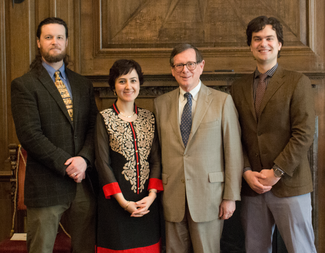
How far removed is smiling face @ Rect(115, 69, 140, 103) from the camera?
175 cm

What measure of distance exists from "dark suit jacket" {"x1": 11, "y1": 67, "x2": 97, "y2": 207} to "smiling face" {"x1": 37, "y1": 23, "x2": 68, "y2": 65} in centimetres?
9

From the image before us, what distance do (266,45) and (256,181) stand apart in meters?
0.84

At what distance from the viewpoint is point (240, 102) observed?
187 centimetres

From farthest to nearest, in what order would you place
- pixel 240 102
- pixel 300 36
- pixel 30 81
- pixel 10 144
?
1. pixel 300 36
2. pixel 10 144
3. pixel 240 102
4. pixel 30 81

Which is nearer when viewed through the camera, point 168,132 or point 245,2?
point 168,132

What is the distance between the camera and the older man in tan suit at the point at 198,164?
67.6 inches

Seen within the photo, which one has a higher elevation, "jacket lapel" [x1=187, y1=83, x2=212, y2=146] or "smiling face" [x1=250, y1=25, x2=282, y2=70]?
"smiling face" [x1=250, y1=25, x2=282, y2=70]

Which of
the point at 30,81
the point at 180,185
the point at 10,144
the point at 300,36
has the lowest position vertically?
the point at 180,185

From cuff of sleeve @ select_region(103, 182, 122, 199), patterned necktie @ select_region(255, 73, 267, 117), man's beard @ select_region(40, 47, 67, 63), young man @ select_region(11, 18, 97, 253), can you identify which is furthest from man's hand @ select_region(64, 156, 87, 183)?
patterned necktie @ select_region(255, 73, 267, 117)

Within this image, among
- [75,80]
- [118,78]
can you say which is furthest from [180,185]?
[75,80]

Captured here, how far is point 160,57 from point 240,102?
0.91 metres

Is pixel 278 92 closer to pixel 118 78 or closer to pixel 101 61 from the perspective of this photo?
pixel 118 78

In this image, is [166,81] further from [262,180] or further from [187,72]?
[262,180]

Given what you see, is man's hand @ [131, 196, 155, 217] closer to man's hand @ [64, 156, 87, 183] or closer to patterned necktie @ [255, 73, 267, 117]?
man's hand @ [64, 156, 87, 183]
